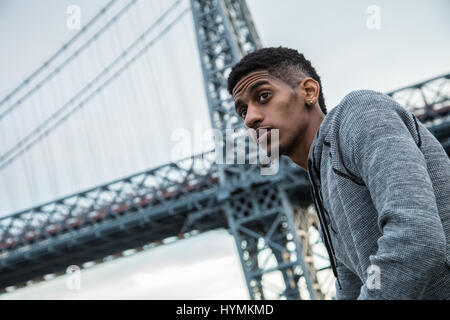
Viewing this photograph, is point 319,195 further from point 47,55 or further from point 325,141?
point 47,55

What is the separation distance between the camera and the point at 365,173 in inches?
40.7

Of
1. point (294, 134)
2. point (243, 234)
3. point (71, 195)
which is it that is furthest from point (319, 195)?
point (71, 195)

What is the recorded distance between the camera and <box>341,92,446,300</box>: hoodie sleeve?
2.85 feet

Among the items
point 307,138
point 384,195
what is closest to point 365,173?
point 384,195

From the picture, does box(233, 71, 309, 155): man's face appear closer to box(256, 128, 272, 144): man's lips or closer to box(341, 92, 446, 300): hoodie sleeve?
box(256, 128, 272, 144): man's lips

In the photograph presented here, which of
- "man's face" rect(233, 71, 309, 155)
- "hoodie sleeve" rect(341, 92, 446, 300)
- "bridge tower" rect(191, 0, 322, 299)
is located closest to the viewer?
"hoodie sleeve" rect(341, 92, 446, 300)

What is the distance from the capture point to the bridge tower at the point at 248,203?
1122cm

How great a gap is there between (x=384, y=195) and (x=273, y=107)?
1.79 feet

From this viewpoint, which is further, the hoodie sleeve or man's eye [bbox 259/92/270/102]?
man's eye [bbox 259/92/270/102]

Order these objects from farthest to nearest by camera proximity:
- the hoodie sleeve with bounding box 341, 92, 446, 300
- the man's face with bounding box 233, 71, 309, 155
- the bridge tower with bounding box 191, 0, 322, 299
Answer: the bridge tower with bounding box 191, 0, 322, 299
the man's face with bounding box 233, 71, 309, 155
the hoodie sleeve with bounding box 341, 92, 446, 300

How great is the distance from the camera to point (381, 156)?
3.20 feet

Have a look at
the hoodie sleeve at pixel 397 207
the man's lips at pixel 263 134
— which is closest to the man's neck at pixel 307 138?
the man's lips at pixel 263 134

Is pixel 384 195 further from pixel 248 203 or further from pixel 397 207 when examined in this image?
pixel 248 203

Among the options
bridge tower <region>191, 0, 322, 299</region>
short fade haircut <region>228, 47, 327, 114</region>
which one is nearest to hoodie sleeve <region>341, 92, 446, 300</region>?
short fade haircut <region>228, 47, 327, 114</region>
